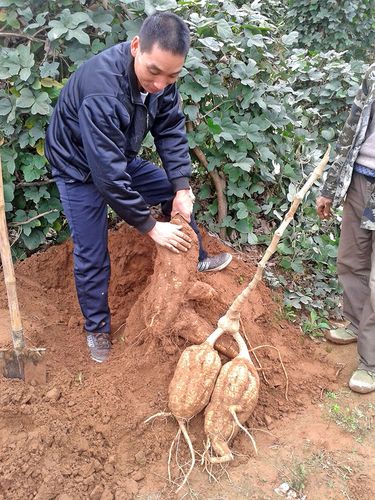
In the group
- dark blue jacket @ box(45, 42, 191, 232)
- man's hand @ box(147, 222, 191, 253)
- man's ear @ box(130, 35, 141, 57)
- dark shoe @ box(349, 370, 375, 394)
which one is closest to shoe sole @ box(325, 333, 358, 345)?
dark shoe @ box(349, 370, 375, 394)

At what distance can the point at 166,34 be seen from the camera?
2402mm

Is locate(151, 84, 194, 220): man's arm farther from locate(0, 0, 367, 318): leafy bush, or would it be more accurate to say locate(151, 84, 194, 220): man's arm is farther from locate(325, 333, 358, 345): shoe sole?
locate(325, 333, 358, 345): shoe sole

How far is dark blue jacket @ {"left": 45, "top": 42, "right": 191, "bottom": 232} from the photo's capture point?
2.57 meters

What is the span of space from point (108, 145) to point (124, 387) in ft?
4.57

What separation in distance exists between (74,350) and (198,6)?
282cm

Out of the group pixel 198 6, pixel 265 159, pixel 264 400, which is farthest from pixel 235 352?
pixel 198 6

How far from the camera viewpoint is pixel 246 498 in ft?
8.07

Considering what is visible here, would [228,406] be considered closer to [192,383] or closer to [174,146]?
[192,383]

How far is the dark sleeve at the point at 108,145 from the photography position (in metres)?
2.56

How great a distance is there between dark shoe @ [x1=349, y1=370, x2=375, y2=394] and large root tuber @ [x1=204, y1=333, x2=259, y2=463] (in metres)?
0.90

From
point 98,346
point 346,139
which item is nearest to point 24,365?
point 98,346

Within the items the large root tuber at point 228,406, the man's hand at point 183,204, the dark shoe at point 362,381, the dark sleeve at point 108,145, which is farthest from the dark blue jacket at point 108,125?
the dark shoe at point 362,381

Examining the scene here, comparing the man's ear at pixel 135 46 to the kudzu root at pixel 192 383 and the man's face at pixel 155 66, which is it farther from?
the kudzu root at pixel 192 383

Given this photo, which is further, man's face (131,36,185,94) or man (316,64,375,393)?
man (316,64,375,393)
